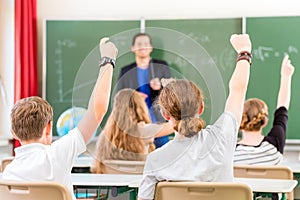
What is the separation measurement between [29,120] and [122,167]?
1.20 meters

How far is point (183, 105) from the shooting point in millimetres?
2088

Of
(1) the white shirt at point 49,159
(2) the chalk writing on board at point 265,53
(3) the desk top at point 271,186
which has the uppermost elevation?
(2) the chalk writing on board at point 265,53

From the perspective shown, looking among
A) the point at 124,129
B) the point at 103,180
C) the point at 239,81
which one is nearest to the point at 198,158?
the point at 239,81

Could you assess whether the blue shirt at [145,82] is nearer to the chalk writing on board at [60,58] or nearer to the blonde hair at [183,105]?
the blonde hair at [183,105]

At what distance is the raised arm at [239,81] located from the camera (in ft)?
6.93

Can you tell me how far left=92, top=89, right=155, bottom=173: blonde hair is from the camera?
114 inches

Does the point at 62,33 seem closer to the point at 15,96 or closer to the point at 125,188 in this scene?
the point at 15,96

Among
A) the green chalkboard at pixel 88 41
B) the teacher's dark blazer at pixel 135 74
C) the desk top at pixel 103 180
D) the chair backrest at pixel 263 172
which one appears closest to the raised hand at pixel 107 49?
the desk top at pixel 103 180

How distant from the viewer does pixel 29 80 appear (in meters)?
5.57

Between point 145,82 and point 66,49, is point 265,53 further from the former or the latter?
point 145,82

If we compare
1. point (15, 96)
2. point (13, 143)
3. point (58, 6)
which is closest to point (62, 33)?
point (58, 6)

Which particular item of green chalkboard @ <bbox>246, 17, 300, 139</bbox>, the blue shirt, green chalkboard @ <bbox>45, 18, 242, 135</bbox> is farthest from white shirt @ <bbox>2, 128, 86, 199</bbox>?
green chalkboard @ <bbox>246, 17, 300, 139</bbox>

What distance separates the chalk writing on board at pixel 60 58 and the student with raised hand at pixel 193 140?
3.66 metres

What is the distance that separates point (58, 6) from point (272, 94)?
2.27 meters
